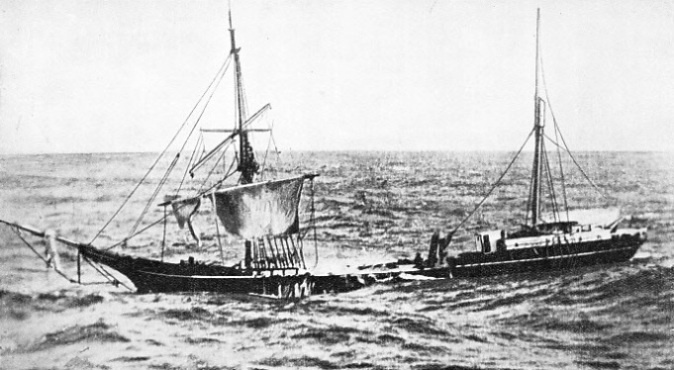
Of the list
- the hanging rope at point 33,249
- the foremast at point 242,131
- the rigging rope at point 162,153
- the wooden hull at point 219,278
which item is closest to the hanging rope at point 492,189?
the wooden hull at point 219,278

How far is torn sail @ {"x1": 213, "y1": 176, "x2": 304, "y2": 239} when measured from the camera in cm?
331

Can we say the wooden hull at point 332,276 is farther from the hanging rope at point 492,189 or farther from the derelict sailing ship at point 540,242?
the hanging rope at point 492,189

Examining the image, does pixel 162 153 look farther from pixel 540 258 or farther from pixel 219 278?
pixel 540 258

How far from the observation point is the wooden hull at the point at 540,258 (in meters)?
3.32

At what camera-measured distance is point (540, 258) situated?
338 centimetres

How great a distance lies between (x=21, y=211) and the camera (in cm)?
326

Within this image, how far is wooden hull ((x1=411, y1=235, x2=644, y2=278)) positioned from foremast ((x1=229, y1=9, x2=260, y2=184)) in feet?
3.71

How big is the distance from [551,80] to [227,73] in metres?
1.91

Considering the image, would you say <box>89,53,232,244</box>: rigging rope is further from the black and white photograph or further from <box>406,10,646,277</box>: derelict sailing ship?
<box>406,10,646,277</box>: derelict sailing ship

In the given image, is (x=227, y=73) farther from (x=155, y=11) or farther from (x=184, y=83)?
(x=155, y=11)

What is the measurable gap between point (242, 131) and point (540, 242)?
1.88m

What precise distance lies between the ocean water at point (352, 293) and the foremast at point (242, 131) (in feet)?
0.44

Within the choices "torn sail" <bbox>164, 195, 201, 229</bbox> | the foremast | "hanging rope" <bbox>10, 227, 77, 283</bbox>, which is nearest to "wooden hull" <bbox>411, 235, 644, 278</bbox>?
the foremast

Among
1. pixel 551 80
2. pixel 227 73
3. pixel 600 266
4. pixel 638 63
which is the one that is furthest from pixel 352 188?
pixel 638 63
